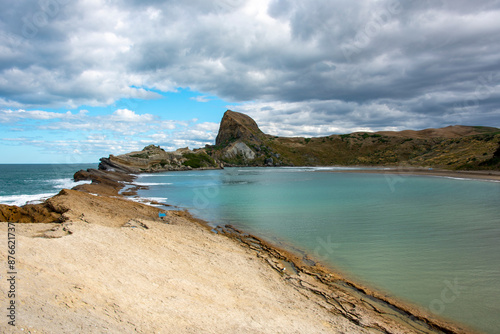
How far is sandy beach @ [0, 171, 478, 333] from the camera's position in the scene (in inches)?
209

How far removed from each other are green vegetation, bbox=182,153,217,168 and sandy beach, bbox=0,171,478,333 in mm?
100107

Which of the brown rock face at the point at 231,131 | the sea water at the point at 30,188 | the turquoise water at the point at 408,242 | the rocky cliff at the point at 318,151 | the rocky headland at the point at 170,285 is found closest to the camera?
the rocky headland at the point at 170,285

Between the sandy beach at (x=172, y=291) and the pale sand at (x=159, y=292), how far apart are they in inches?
1.0

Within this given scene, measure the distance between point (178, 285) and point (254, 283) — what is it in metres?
2.34

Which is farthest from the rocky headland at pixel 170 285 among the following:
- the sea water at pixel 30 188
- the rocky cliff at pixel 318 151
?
the rocky cliff at pixel 318 151

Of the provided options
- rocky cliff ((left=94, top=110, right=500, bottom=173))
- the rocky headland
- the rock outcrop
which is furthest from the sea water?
the rocky headland

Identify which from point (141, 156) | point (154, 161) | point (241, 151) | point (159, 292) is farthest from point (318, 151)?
point (159, 292)

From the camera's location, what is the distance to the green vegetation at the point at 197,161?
362ft

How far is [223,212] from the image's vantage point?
22.1 meters

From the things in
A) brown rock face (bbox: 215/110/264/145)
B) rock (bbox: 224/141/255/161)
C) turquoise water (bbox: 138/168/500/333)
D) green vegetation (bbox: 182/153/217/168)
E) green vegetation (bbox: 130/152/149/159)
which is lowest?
turquoise water (bbox: 138/168/500/333)

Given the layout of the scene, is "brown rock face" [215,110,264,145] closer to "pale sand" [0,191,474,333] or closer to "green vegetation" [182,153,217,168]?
"green vegetation" [182,153,217,168]

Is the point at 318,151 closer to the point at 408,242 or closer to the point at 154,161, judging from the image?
the point at 154,161

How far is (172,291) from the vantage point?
7074mm

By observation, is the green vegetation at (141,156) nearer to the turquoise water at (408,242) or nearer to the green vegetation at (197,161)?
the green vegetation at (197,161)
